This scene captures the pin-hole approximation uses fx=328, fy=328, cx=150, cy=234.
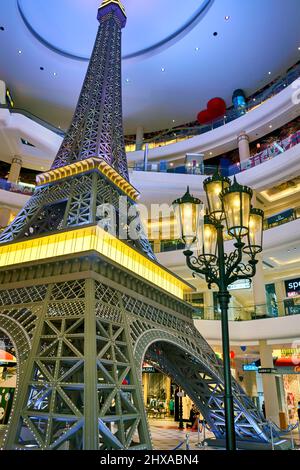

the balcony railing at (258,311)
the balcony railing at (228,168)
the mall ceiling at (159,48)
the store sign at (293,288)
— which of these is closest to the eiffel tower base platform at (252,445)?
the balcony railing at (258,311)

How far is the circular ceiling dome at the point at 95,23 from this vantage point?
1603 cm

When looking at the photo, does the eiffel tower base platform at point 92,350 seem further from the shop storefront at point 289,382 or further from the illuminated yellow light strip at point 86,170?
the shop storefront at point 289,382

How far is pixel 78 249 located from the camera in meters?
5.46

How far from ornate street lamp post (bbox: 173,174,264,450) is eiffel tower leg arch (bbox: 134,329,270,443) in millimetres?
2045

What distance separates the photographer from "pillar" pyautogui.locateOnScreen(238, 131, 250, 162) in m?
16.4

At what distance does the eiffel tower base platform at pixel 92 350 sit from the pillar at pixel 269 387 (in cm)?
551

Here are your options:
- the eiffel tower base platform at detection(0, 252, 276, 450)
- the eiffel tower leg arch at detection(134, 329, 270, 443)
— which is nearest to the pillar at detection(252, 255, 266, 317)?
the eiffel tower leg arch at detection(134, 329, 270, 443)

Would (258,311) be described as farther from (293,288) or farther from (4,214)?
A: (4,214)

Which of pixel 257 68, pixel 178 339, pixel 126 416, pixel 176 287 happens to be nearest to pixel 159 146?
pixel 257 68

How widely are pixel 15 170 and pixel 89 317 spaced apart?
15.6 metres

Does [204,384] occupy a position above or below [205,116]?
below

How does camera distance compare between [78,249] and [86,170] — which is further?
[86,170]

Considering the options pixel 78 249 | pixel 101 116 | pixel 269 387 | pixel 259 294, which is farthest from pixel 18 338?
pixel 259 294

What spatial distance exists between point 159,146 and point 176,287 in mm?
13486
